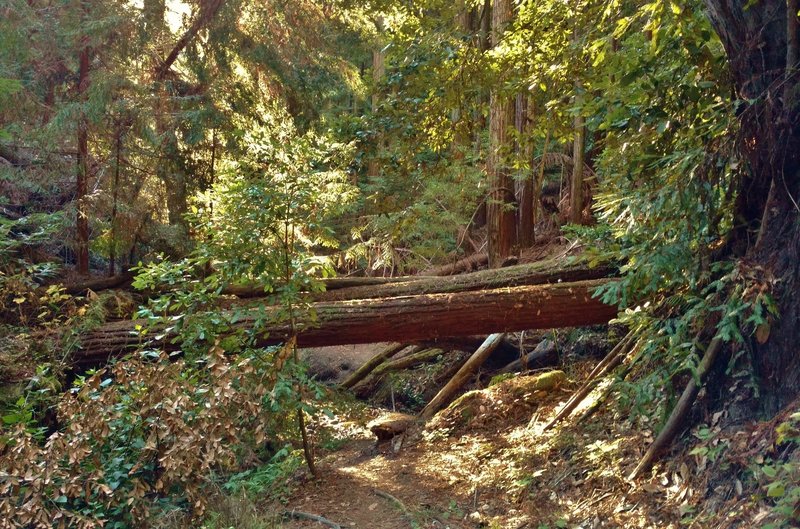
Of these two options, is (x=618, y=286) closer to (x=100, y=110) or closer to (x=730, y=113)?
(x=730, y=113)

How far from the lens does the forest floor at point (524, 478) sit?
4.64 m

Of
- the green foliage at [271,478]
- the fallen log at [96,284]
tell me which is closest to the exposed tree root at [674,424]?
the green foliage at [271,478]

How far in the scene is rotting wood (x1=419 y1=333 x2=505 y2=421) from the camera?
9.34 m

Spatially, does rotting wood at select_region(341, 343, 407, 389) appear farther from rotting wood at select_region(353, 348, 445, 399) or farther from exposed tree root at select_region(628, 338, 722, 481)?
exposed tree root at select_region(628, 338, 722, 481)

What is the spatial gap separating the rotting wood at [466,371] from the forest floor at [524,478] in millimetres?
913

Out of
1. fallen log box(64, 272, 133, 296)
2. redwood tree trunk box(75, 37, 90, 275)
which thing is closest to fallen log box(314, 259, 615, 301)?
fallen log box(64, 272, 133, 296)

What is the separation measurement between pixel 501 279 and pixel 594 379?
1522 millimetres

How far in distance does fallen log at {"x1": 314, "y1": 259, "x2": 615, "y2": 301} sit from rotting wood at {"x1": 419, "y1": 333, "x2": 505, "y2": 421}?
78.7 inches

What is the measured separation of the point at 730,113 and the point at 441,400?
5.61 metres

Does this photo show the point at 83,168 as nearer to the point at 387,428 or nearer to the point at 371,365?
the point at 371,365

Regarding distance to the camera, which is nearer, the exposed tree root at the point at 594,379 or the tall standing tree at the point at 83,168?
the exposed tree root at the point at 594,379

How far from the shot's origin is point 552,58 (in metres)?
7.27

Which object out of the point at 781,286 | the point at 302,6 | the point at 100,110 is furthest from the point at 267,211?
the point at 302,6

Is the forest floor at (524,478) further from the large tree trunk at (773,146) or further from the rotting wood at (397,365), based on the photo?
the rotting wood at (397,365)
